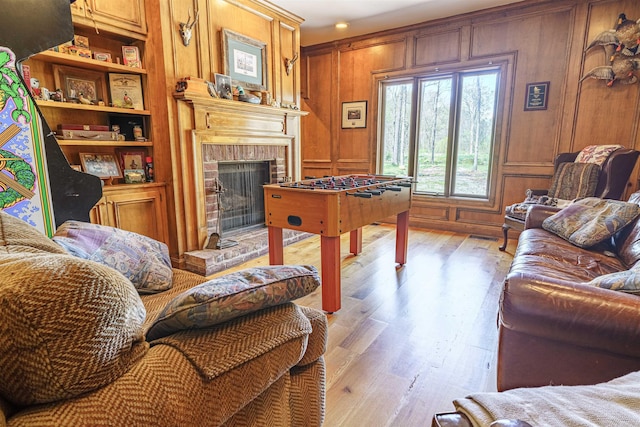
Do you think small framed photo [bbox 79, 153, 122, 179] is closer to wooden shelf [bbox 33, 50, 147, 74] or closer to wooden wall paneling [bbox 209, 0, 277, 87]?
wooden shelf [bbox 33, 50, 147, 74]

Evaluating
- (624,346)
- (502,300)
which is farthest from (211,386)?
(624,346)

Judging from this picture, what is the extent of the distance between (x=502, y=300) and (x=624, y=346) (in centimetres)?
36

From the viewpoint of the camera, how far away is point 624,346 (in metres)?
1.08

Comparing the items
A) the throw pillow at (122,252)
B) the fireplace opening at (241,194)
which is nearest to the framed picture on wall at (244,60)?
the fireplace opening at (241,194)

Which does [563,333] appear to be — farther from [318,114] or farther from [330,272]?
[318,114]

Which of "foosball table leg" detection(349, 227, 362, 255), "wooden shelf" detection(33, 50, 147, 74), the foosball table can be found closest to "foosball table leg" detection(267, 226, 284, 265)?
the foosball table

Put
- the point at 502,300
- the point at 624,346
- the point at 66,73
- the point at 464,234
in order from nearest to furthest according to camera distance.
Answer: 1. the point at 624,346
2. the point at 502,300
3. the point at 66,73
4. the point at 464,234

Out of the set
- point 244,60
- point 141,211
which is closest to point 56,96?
point 141,211

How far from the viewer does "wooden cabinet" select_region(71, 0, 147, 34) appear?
253cm

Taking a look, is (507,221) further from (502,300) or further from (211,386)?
(211,386)

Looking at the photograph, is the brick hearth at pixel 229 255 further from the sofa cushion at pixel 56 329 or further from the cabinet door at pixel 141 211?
the sofa cushion at pixel 56 329

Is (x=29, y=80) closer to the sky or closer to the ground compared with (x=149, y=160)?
closer to the sky

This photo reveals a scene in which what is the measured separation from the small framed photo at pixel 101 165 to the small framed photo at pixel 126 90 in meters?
0.47

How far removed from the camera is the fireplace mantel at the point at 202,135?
120 inches
